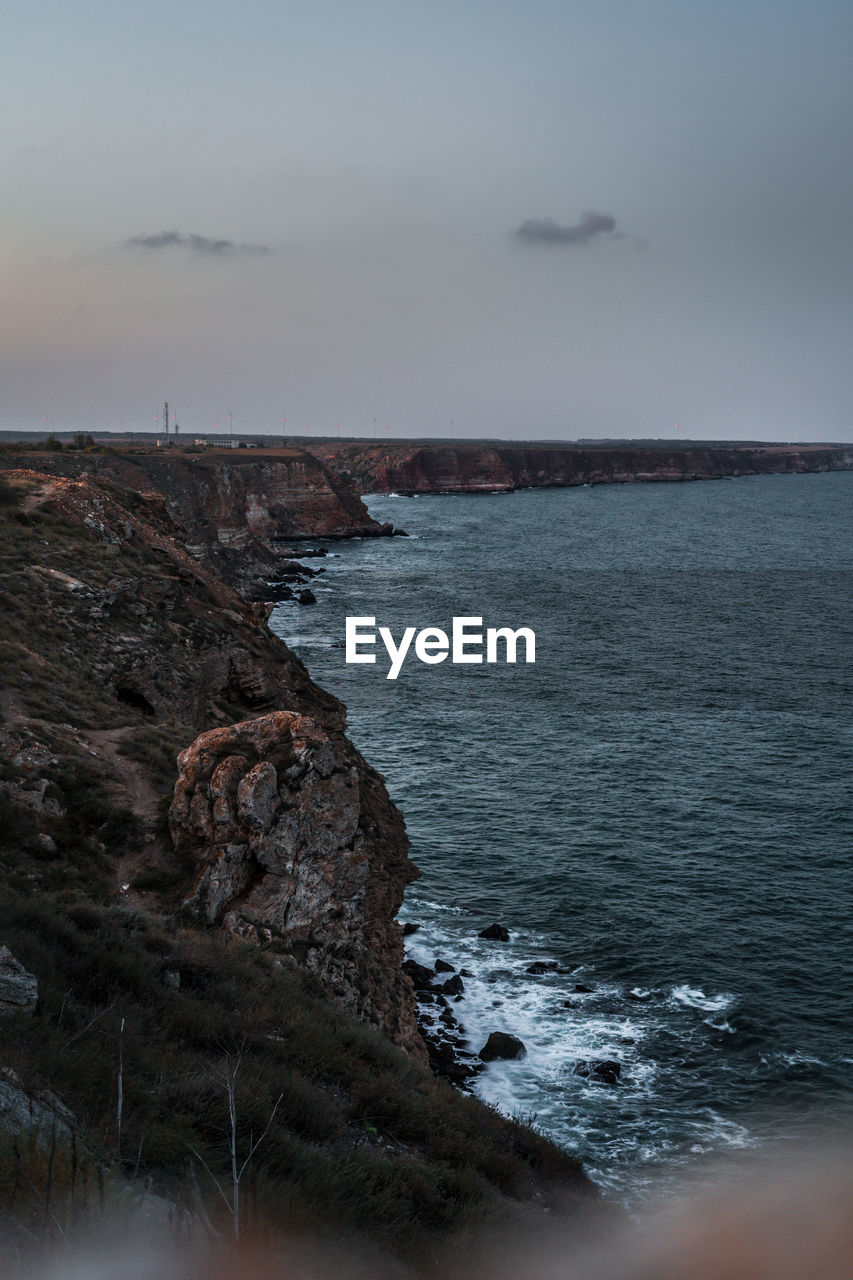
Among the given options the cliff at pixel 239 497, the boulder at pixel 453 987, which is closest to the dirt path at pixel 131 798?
the boulder at pixel 453 987

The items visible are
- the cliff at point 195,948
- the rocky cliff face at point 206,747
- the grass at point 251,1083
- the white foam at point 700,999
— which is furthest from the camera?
the white foam at point 700,999

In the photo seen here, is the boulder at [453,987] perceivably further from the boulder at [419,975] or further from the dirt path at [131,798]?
the dirt path at [131,798]

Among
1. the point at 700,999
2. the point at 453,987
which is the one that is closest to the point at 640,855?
the point at 700,999

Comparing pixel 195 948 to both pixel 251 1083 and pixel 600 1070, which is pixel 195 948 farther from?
pixel 600 1070

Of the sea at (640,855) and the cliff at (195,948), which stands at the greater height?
the cliff at (195,948)

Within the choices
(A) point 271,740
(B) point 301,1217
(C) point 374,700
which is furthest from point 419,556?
(B) point 301,1217

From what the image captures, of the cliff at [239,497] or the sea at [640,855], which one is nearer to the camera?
the sea at [640,855]
